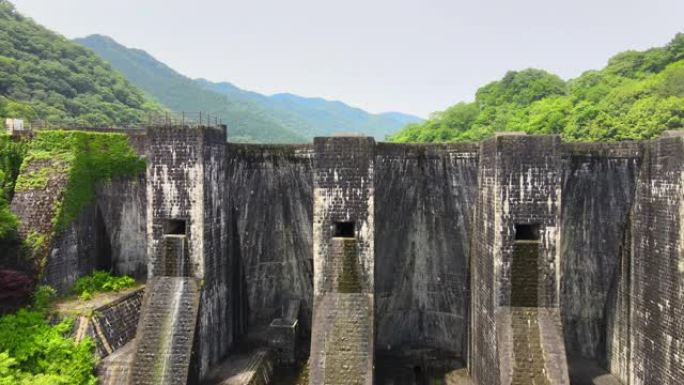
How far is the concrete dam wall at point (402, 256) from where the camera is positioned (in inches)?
466

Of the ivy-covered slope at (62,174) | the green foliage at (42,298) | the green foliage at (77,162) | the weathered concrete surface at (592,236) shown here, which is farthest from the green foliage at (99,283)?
the weathered concrete surface at (592,236)

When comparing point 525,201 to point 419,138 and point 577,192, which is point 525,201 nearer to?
point 577,192

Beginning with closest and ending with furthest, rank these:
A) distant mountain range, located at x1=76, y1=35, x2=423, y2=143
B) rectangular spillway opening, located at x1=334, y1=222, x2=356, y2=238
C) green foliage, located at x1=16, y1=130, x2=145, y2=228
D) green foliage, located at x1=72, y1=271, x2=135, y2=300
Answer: rectangular spillway opening, located at x1=334, y1=222, x2=356, y2=238 → green foliage, located at x1=72, y1=271, x2=135, y2=300 → green foliage, located at x1=16, y1=130, x2=145, y2=228 → distant mountain range, located at x1=76, y1=35, x2=423, y2=143

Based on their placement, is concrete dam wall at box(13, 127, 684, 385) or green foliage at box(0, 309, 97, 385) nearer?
green foliage at box(0, 309, 97, 385)

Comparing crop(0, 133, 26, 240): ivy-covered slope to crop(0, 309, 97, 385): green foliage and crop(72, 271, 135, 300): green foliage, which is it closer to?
crop(72, 271, 135, 300): green foliage

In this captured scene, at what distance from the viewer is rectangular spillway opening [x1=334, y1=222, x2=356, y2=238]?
13.4 meters

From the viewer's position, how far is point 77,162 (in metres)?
14.8

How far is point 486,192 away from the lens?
42.7 feet

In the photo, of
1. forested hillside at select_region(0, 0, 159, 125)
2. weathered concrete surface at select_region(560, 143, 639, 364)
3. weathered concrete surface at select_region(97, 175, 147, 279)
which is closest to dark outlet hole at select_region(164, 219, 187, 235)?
weathered concrete surface at select_region(97, 175, 147, 279)

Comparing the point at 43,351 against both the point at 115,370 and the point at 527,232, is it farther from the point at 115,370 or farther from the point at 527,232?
the point at 527,232

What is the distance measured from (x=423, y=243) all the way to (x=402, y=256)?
0.89 metres

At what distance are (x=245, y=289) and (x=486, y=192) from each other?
355 inches

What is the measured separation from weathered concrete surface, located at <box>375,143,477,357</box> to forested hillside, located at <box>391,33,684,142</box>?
24726 millimetres

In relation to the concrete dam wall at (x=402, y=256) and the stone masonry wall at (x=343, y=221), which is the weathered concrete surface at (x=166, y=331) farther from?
the stone masonry wall at (x=343, y=221)
